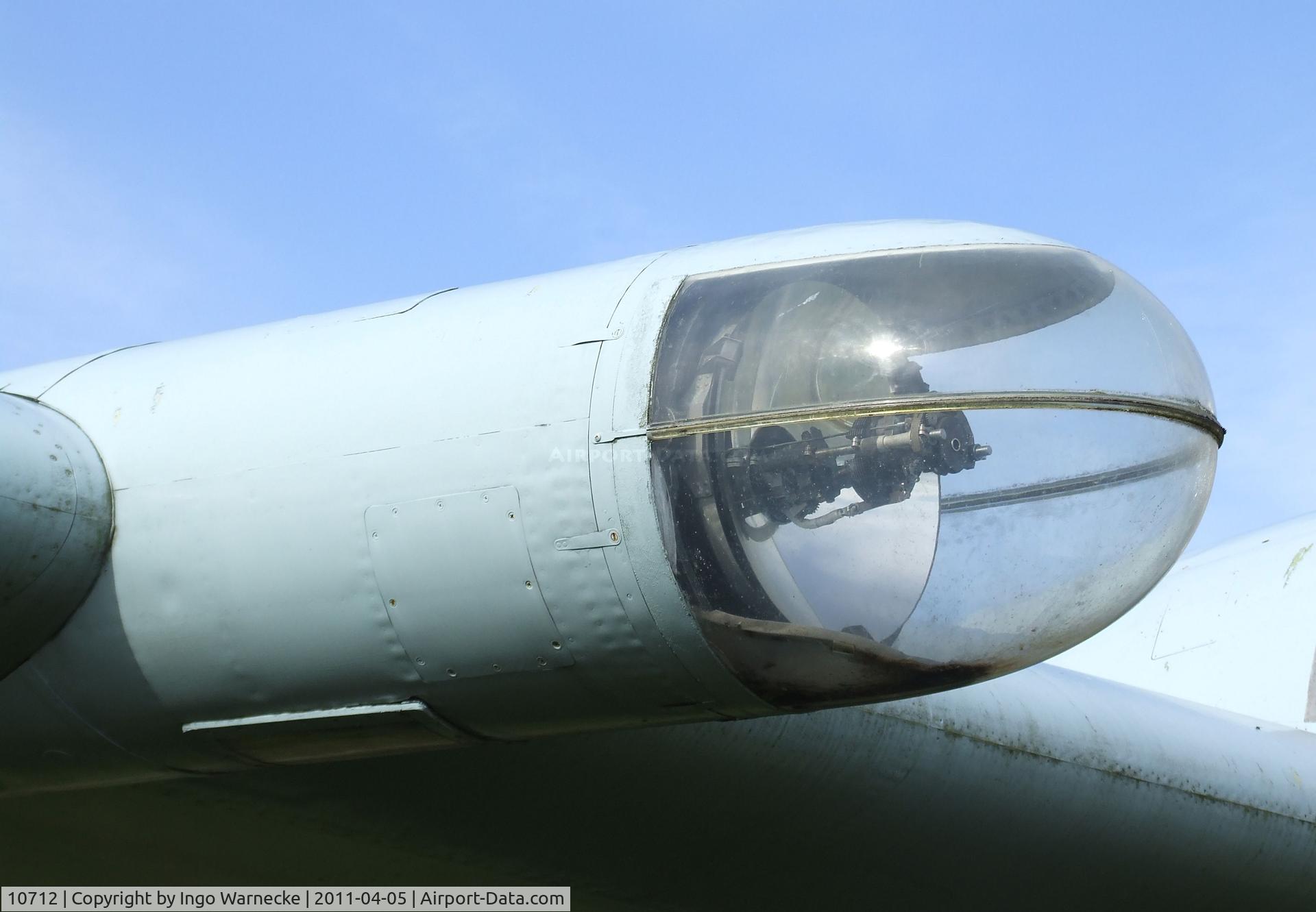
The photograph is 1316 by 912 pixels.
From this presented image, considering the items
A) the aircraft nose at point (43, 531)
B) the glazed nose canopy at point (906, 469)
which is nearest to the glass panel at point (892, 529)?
the glazed nose canopy at point (906, 469)

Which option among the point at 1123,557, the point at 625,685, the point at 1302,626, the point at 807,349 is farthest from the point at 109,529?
the point at 1302,626

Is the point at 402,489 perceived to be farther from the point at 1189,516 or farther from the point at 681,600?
the point at 1189,516

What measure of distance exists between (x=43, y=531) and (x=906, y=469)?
232 centimetres

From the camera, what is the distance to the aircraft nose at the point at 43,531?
4.01 meters

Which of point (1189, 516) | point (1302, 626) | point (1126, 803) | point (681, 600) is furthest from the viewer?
point (1302, 626)

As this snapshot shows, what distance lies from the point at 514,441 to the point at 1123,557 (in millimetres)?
1591

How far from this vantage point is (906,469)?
360 cm

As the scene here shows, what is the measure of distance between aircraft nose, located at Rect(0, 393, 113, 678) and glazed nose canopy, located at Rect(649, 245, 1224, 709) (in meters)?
1.66

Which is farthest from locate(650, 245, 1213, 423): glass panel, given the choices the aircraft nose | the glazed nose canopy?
the aircraft nose

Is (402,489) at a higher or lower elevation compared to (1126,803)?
higher

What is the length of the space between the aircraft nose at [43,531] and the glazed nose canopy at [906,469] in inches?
65.3

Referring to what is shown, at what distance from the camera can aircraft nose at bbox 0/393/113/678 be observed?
158 inches

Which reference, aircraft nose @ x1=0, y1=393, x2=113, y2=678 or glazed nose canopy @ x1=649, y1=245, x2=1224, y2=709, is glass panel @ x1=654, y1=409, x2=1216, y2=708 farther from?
aircraft nose @ x1=0, y1=393, x2=113, y2=678

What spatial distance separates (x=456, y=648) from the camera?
384 cm
